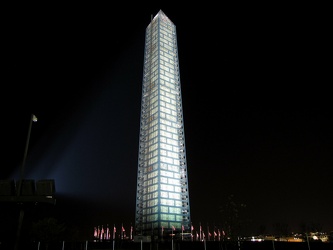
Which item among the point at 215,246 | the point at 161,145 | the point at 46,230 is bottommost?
the point at 215,246

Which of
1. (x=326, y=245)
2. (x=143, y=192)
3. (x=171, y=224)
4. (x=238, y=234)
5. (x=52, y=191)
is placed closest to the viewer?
(x=52, y=191)

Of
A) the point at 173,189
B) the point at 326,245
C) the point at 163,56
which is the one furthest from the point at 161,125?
the point at 326,245

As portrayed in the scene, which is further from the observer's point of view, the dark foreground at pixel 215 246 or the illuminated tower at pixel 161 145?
the illuminated tower at pixel 161 145

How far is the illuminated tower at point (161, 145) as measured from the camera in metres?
143

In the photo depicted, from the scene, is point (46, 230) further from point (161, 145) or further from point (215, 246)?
point (161, 145)

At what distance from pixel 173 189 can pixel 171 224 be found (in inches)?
667

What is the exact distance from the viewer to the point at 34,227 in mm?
73938

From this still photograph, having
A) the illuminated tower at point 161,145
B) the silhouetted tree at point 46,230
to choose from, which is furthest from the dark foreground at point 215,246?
the illuminated tower at point 161,145

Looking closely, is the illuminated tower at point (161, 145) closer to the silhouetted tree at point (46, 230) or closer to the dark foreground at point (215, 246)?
the silhouetted tree at point (46, 230)

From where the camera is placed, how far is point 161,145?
15100 centimetres

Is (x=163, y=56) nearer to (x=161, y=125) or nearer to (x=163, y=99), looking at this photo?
(x=163, y=99)

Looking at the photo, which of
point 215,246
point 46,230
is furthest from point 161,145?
point 215,246

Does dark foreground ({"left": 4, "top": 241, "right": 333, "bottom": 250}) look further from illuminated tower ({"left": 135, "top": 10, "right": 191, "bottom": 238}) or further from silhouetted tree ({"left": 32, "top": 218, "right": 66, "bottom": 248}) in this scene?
illuminated tower ({"left": 135, "top": 10, "right": 191, "bottom": 238})

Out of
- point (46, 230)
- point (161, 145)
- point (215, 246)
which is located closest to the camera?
point (215, 246)
